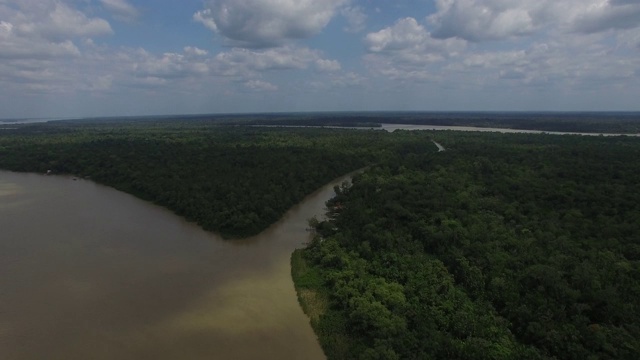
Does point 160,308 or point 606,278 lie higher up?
point 606,278

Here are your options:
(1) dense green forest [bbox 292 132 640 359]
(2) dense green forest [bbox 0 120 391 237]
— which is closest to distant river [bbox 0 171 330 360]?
(2) dense green forest [bbox 0 120 391 237]

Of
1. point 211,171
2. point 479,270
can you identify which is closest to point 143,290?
point 479,270

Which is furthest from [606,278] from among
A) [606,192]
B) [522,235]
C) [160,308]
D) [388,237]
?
[160,308]

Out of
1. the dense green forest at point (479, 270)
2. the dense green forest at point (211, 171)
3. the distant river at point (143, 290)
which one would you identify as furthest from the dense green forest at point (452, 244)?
the distant river at point (143, 290)

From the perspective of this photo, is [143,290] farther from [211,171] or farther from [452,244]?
[211,171]

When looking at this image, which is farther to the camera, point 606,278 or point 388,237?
point 388,237

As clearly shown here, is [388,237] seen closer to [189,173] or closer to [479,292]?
[479,292]

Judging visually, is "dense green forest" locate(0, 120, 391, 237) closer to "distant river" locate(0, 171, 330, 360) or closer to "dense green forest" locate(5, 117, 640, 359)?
"dense green forest" locate(5, 117, 640, 359)

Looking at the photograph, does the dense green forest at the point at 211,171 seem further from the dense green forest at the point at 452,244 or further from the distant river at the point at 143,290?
the distant river at the point at 143,290

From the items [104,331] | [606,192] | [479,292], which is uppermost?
[606,192]
